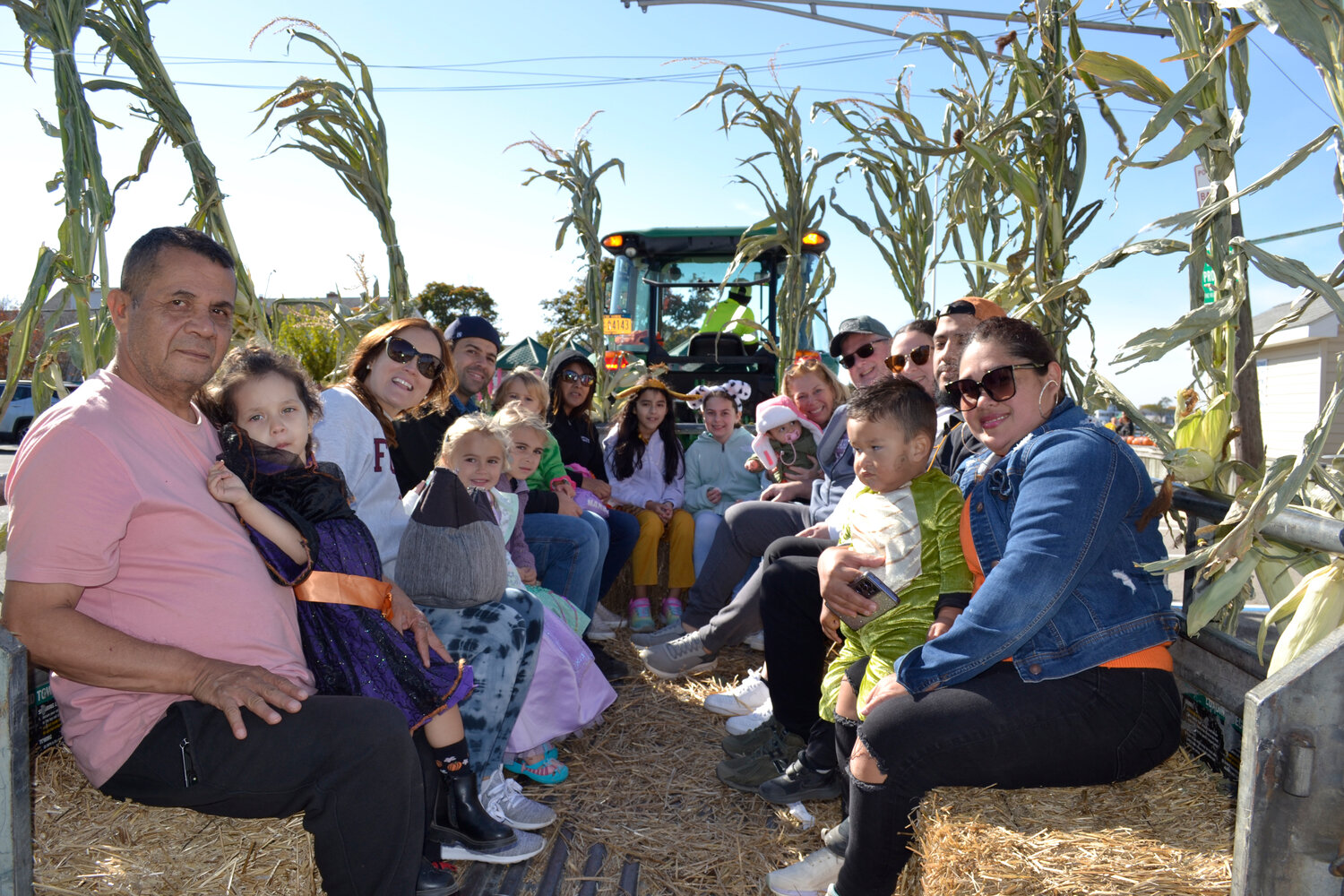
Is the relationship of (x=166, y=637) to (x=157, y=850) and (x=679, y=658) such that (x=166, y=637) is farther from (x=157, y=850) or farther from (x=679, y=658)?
(x=679, y=658)

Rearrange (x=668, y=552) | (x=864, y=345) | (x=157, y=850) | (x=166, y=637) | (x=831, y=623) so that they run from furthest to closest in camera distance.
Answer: (x=668, y=552) < (x=864, y=345) < (x=831, y=623) < (x=166, y=637) < (x=157, y=850)

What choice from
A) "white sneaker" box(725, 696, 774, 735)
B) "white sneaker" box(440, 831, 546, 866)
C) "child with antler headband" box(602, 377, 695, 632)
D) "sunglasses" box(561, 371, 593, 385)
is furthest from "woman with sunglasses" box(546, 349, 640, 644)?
"white sneaker" box(440, 831, 546, 866)

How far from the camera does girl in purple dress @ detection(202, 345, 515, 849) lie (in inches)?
69.4

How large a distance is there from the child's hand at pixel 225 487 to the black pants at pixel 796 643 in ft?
5.41

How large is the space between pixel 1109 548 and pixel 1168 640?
23 centimetres

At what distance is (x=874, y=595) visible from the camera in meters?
2.12

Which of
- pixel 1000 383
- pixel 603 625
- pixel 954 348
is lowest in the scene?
pixel 603 625

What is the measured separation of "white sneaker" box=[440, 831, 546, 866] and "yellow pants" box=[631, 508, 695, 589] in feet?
7.07

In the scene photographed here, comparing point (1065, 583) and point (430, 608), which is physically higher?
point (1065, 583)

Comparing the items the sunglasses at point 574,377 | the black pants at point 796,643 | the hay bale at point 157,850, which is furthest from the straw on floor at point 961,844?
Result: the sunglasses at point 574,377

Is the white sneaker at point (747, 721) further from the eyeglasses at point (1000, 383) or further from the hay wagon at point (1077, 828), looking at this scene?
the eyeglasses at point (1000, 383)

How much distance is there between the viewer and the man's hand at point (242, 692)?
4.85 feet

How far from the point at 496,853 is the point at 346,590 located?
87 cm

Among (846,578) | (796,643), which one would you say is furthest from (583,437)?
(846,578)
